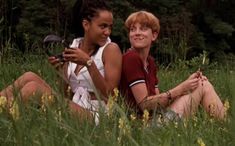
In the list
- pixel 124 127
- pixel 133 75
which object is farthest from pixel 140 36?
pixel 124 127

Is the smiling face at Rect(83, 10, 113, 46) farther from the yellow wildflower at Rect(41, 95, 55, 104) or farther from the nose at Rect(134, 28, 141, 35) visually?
the yellow wildflower at Rect(41, 95, 55, 104)

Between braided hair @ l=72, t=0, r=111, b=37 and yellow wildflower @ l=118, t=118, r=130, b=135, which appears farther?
braided hair @ l=72, t=0, r=111, b=37

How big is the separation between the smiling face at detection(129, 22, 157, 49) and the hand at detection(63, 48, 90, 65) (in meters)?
0.43

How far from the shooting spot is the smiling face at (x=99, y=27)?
13.4ft

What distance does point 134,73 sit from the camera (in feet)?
13.1

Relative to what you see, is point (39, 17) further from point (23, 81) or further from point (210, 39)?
point (23, 81)

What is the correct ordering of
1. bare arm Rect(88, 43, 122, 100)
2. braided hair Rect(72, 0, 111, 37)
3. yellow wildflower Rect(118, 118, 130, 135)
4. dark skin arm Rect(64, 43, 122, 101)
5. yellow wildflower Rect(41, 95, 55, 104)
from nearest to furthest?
yellow wildflower Rect(118, 118, 130, 135) → yellow wildflower Rect(41, 95, 55, 104) → dark skin arm Rect(64, 43, 122, 101) → bare arm Rect(88, 43, 122, 100) → braided hair Rect(72, 0, 111, 37)

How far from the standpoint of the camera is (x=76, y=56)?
12.2 feet

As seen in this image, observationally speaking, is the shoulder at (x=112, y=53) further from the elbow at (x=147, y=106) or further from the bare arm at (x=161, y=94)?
the elbow at (x=147, y=106)

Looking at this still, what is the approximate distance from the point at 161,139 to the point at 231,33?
15.1 meters

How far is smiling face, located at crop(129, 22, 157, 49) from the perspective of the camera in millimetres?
4086

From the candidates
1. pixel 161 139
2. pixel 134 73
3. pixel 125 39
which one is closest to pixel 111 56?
pixel 134 73

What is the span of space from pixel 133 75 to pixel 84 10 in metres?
0.55

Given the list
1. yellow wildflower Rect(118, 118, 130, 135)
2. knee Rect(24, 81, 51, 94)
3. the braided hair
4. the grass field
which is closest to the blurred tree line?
the braided hair
